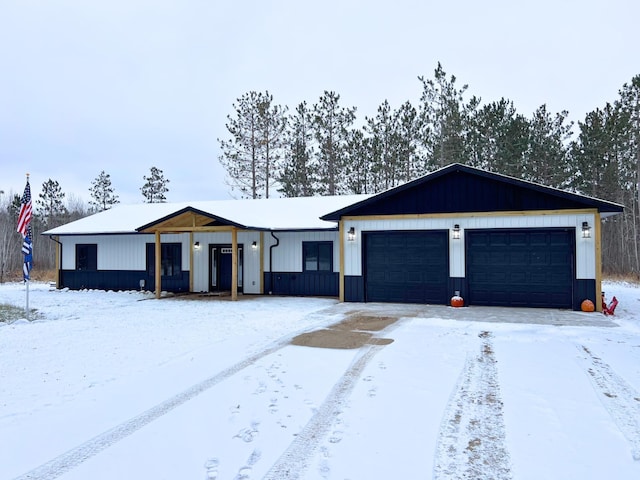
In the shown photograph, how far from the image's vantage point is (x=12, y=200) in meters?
34.1

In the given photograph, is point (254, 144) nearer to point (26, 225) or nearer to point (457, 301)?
point (26, 225)

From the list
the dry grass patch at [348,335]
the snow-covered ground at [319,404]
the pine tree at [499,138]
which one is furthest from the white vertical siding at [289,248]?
the pine tree at [499,138]

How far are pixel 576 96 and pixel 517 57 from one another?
5.76 meters

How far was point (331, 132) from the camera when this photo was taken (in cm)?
2559

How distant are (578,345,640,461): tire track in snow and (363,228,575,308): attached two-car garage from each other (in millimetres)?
5195

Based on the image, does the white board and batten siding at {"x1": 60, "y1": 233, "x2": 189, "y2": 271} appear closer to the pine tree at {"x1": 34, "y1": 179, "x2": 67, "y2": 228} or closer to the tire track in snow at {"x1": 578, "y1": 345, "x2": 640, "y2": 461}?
the tire track in snow at {"x1": 578, "y1": 345, "x2": 640, "y2": 461}

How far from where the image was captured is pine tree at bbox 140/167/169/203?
3622 cm

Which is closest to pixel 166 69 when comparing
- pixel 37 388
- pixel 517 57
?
pixel 517 57

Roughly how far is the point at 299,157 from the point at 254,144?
109 inches

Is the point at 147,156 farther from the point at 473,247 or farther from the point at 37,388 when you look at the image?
the point at 37,388

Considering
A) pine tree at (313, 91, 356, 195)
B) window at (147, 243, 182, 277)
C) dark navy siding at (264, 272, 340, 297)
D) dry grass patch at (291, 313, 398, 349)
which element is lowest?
dry grass patch at (291, 313, 398, 349)

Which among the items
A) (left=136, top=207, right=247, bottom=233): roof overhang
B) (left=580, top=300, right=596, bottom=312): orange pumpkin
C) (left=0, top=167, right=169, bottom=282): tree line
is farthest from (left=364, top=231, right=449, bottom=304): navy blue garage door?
(left=0, top=167, right=169, bottom=282): tree line

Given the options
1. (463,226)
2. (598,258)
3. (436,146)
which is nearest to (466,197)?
(463,226)

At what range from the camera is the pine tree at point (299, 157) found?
85.3 ft
